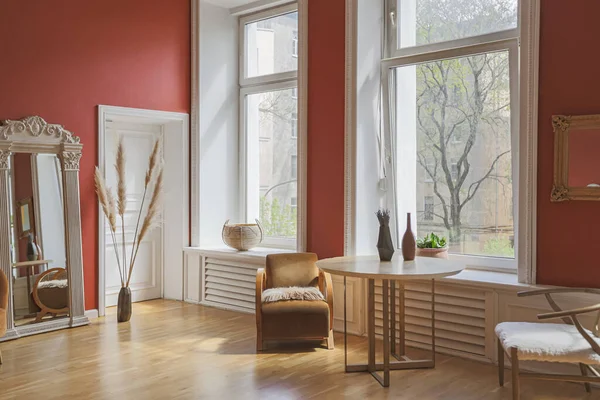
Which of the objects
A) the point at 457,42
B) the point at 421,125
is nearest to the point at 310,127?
the point at 421,125

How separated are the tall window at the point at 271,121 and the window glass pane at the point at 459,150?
125cm

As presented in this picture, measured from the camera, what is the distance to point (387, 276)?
3625 mm

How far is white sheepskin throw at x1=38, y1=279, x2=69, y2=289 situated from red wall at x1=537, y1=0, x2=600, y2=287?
379cm

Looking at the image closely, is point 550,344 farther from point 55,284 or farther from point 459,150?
point 55,284

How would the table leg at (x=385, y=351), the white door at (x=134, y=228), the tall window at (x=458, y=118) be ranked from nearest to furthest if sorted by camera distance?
the table leg at (x=385, y=351) → the tall window at (x=458, y=118) → the white door at (x=134, y=228)

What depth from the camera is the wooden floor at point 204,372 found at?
→ 11.9 ft

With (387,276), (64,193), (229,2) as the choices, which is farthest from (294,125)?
(387,276)

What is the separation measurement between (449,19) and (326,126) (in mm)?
1329

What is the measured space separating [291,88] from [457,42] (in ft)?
5.91

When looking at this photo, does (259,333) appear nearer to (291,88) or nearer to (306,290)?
(306,290)

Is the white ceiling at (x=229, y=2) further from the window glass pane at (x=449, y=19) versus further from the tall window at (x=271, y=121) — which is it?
the window glass pane at (x=449, y=19)

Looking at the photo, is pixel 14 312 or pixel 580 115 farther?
pixel 14 312

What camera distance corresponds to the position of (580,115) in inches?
154

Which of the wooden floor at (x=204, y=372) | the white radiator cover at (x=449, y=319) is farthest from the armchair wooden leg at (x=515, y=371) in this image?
the white radiator cover at (x=449, y=319)
